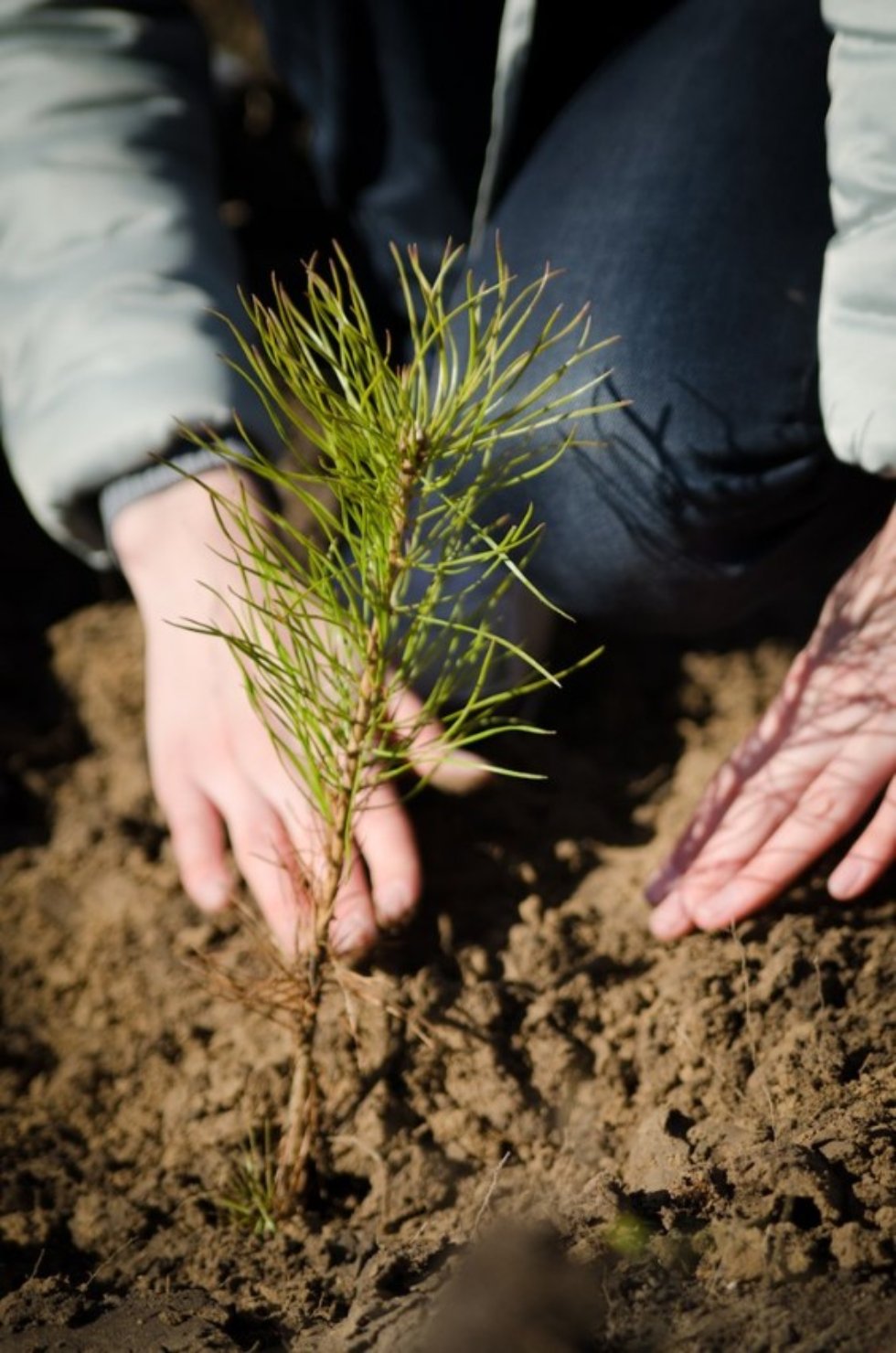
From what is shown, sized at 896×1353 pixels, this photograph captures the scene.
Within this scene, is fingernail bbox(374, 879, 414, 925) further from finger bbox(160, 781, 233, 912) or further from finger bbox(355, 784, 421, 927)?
finger bbox(160, 781, 233, 912)

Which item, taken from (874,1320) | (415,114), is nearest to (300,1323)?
(874,1320)

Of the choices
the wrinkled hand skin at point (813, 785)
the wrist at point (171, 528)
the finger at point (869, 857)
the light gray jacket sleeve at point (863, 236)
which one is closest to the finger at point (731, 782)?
the wrinkled hand skin at point (813, 785)

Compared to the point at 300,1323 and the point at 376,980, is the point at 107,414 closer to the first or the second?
the point at 376,980

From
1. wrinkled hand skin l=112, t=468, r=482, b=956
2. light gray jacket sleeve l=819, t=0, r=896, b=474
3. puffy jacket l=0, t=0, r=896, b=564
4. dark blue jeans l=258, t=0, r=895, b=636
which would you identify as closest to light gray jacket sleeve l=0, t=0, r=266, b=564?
puffy jacket l=0, t=0, r=896, b=564

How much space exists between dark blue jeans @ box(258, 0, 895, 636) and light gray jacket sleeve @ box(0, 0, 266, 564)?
34 cm

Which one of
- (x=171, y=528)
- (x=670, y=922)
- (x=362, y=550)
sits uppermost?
(x=362, y=550)

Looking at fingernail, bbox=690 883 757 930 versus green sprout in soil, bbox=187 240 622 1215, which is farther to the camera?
fingernail, bbox=690 883 757 930

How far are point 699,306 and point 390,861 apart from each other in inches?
28.5

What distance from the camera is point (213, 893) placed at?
1282 mm

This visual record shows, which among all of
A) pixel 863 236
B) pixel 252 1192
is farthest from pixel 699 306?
pixel 252 1192

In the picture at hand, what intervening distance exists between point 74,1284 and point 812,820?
2.72 ft

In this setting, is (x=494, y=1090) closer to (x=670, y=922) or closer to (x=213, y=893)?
(x=670, y=922)

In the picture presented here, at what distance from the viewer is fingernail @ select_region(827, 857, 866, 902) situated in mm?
1073

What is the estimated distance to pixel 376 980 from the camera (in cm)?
98
